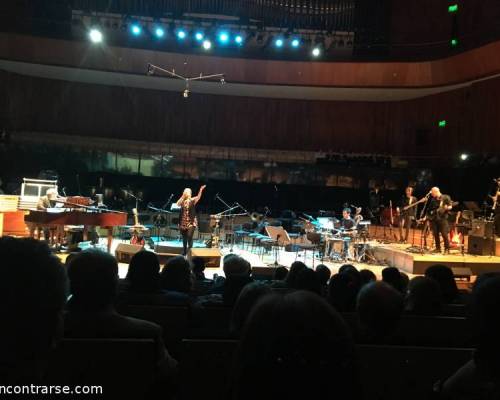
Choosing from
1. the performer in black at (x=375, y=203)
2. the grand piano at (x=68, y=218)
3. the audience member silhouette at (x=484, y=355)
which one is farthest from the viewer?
the performer in black at (x=375, y=203)

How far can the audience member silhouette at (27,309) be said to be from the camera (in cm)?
108

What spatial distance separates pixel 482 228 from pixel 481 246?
41 centimetres

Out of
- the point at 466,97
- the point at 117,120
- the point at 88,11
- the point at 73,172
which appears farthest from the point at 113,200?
the point at 466,97

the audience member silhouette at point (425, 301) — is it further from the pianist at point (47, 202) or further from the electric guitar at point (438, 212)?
the pianist at point (47, 202)

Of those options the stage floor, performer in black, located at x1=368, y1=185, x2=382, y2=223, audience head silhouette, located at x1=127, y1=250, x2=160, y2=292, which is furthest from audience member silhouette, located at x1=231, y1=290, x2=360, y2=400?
performer in black, located at x1=368, y1=185, x2=382, y2=223

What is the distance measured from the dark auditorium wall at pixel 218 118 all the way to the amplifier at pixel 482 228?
581cm

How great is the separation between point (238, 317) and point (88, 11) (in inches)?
602

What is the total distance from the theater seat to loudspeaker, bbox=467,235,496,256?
10.3 meters

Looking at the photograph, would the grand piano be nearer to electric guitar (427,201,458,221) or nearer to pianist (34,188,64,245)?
pianist (34,188,64,245)

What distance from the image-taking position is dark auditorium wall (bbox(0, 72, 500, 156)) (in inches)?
634

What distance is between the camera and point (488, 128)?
1355 centimetres

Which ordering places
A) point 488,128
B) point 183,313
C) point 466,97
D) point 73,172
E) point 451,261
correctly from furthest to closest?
point 73,172
point 466,97
point 488,128
point 451,261
point 183,313

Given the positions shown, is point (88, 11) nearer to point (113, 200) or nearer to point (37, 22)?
point (37, 22)

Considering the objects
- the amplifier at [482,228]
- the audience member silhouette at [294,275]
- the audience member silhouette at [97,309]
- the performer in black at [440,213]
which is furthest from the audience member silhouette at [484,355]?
the amplifier at [482,228]
